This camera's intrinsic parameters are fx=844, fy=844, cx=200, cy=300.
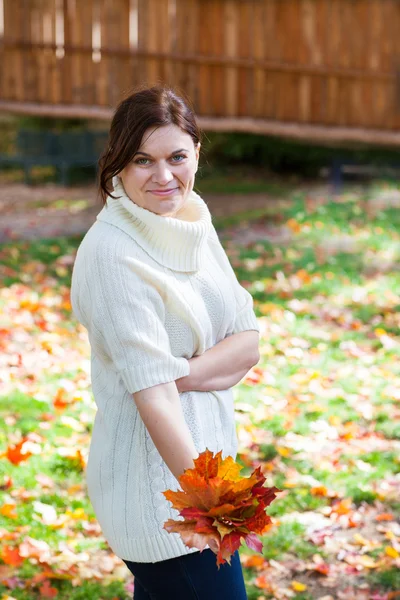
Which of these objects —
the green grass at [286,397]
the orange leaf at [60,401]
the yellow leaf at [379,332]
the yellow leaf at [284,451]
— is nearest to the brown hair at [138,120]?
the green grass at [286,397]

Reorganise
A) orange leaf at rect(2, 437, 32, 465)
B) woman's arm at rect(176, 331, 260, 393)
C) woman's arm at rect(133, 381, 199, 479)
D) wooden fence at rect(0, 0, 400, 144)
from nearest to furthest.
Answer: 1. woman's arm at rect(133, 381, 199, 479)
2. woman's arm at rect(176, 331, 260, 393)
3. orange leaf at rect(2, 437, 32, 465)
4. wooden fence at rect(0, 0, 400, 144)

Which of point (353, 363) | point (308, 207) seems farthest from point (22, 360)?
point (308, 207)

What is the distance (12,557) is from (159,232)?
207cm

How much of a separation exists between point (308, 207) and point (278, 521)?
6.97m

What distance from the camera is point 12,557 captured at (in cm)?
347

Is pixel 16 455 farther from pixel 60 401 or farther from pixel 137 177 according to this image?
pixel 137 177

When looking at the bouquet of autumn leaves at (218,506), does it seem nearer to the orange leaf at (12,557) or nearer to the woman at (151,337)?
the woman at (151,337)

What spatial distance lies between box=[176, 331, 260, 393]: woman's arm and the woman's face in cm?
36

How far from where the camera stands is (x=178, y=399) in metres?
1.84

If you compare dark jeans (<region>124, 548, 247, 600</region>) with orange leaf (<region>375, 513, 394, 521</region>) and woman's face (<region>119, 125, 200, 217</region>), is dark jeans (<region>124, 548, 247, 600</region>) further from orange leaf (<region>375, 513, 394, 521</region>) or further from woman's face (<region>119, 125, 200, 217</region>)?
orange leaf (<region>375, 513, 394, 521</region>)

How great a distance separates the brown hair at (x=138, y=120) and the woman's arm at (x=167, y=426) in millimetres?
490

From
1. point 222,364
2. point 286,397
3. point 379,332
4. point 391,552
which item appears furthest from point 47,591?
point 379,332

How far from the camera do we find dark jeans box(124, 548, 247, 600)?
190 cm

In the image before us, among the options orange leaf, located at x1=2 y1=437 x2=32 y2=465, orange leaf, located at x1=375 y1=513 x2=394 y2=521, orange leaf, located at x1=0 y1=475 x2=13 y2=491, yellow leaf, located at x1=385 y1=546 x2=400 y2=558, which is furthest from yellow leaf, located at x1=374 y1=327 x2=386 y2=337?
orange leaf, located at x1=0 y1=475 x2=13 y2=491
